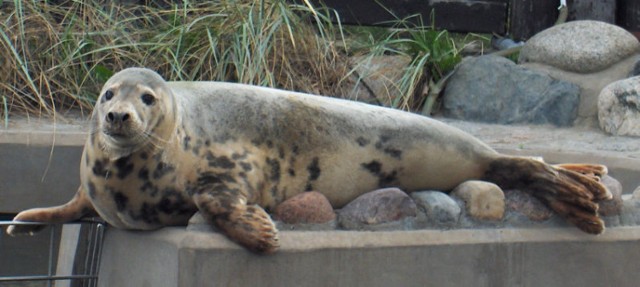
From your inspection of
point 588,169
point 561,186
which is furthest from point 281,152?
point 588,169

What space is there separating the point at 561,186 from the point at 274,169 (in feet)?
3.40

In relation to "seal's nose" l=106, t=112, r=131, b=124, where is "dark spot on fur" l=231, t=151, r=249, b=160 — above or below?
below

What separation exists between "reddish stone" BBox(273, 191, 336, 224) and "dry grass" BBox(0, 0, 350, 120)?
8.12 ft

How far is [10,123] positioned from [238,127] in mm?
2560

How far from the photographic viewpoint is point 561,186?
4.41 meters

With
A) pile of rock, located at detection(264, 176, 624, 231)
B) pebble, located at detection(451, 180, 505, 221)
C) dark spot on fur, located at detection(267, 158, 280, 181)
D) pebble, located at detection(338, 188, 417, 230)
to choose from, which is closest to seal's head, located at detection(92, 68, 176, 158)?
dark spot on fur, located at detection(267, 158, 280, 181)

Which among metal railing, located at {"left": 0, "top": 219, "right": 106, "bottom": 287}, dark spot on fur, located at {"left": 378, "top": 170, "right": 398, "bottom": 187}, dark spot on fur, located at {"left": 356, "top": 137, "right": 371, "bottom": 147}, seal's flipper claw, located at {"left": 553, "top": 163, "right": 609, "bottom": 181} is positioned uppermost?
dark spot on fur, located at {"left": 356, "top": 137, "right": 371, "bottom": 147}

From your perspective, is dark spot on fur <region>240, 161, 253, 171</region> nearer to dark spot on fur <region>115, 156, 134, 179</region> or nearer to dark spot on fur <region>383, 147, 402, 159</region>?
dark spot on fur <region>115, 156, 134, 179</region>

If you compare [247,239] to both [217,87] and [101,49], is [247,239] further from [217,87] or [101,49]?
[101,49]

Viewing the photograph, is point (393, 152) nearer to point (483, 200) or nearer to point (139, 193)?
point (483, 200)

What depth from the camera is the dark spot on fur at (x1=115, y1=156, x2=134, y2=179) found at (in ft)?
12.8

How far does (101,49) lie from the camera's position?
21.8 feet

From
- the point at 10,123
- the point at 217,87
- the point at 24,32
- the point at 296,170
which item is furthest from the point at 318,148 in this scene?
the point at 24,32

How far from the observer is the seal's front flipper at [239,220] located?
12.7 ft
